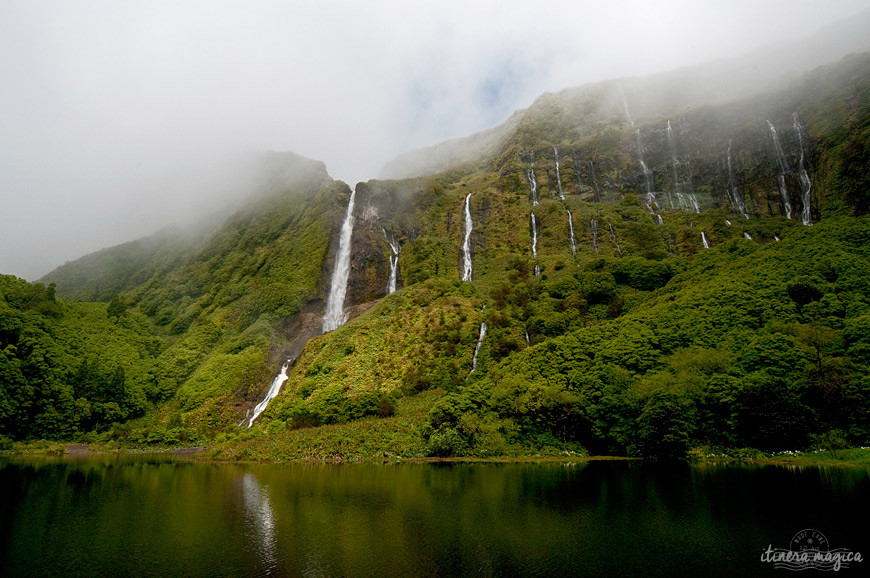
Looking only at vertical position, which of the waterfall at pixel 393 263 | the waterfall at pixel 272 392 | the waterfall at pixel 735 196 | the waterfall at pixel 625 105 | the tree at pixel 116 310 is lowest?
the waterfall at pixel 272 392

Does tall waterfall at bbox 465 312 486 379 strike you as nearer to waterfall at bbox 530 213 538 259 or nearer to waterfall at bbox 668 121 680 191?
waterfall at bbox 530 213 538 259

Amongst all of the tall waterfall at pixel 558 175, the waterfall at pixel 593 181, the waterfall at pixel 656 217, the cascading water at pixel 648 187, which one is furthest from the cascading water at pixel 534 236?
the cascading water at pixel 648 187

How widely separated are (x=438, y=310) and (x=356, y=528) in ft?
183

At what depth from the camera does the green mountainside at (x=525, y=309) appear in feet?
149

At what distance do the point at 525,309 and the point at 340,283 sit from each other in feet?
138

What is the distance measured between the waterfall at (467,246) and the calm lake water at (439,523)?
66.7 metres

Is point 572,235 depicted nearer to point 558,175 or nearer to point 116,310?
point 558,175

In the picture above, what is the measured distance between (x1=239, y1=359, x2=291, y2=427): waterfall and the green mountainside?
135 centimetres

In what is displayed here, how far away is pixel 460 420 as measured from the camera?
1946 inches

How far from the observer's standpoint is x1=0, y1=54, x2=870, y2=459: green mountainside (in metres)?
45.5

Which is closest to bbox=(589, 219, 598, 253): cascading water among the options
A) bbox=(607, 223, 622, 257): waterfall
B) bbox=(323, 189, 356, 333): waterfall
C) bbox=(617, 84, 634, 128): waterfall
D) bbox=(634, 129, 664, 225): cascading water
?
bbox=(607, 223, 622, 257): waterfall

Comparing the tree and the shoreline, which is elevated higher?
the tree

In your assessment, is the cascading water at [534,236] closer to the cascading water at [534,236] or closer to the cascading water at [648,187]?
the cascading water at [534,236]

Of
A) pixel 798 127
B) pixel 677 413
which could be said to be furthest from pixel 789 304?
pixel 798 127
